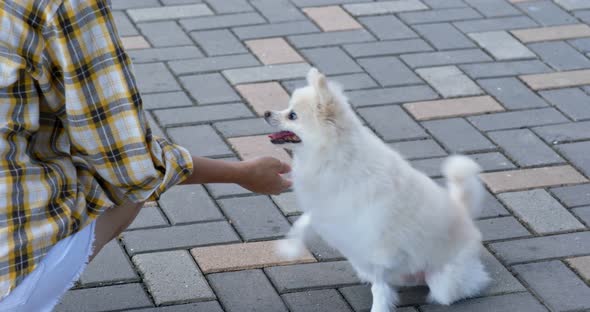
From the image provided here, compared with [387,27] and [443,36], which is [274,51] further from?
[443,36]

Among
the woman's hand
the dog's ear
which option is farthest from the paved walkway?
the dog's ear

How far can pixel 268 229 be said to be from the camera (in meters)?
3.43

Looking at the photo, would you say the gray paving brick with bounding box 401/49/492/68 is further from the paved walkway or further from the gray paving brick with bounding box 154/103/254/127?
the gray paving brick with bounding box 154/103/254/127

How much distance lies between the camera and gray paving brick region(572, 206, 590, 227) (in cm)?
345

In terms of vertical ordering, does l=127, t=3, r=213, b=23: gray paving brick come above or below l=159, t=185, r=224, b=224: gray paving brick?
below

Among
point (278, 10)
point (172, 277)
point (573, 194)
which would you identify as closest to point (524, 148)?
point (573, 194)

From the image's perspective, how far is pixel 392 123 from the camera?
416 cm

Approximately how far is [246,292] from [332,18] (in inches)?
97.4

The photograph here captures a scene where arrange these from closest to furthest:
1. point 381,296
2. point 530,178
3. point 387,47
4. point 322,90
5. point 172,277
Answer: point 322,90 → point 381,296 → point 172,277 → point 530,178 → point 387,47

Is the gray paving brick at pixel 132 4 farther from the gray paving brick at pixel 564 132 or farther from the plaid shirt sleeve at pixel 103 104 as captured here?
the plaid shirt sleeve at pixel 103 104

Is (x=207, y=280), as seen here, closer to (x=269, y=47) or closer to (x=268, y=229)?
(x=268, y=229)

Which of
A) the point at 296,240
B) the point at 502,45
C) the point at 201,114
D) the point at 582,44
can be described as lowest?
the point at 201,114

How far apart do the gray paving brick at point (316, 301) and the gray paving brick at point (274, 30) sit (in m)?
2.17

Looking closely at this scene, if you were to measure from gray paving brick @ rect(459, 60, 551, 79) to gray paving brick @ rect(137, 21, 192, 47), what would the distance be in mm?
1448
